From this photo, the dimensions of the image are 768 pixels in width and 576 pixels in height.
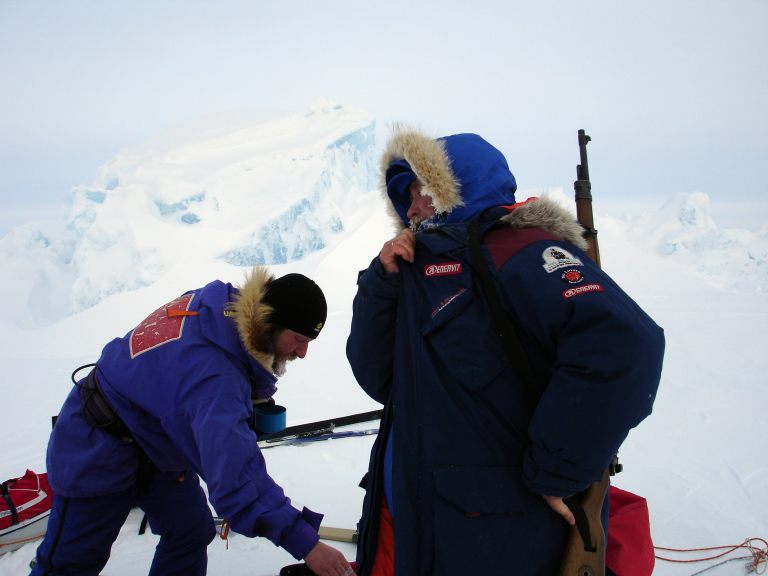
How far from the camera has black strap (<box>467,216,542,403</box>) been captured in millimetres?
1277

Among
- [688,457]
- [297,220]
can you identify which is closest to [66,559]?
[688,457]

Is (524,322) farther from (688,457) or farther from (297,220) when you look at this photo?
(297,220)

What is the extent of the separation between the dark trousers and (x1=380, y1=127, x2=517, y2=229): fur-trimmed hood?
160 cm

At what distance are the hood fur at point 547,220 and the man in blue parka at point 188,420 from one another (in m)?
0.80

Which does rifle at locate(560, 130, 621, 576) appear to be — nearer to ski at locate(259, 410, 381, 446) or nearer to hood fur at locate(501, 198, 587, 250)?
hood fur at locate(501, 198, 587, 250)

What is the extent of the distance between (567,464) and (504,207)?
25.9 inches

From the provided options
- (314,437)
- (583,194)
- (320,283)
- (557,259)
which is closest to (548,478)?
(557,259)

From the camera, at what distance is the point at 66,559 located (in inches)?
75.4

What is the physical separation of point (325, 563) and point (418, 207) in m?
1.11

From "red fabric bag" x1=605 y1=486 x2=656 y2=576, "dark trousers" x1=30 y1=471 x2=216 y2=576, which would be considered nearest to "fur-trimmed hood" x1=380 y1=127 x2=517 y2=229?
"red fabric bag" x1=605 y1=486 x2=656 y2=576

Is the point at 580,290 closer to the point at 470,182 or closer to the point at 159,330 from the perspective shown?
the point at 470,182

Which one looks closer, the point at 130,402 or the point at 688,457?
the point at 130,402

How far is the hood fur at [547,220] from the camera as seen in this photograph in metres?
1.39

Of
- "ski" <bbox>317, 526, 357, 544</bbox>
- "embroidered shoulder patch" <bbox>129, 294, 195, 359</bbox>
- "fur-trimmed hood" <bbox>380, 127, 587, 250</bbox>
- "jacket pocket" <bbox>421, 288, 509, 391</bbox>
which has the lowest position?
"ski" <bbox>317, 526, 357, 544</bbox>
